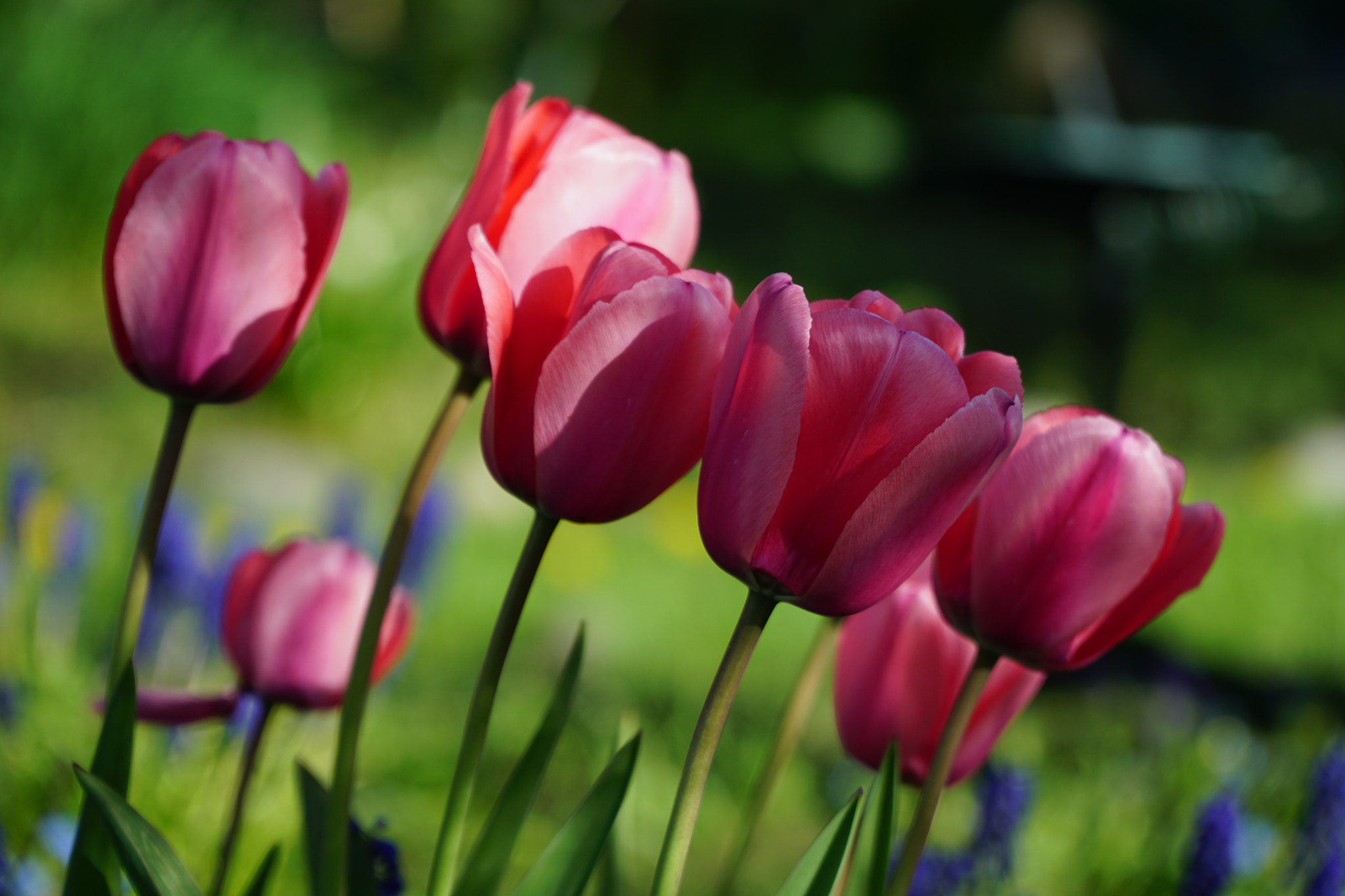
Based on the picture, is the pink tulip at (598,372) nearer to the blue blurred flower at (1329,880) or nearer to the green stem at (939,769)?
the green stem at (939,769)

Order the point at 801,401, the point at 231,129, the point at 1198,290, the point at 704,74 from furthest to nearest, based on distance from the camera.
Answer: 1. the point at 704,74
2. the point at 1198,290
3. the point at 231,129
4. the point at 801,401

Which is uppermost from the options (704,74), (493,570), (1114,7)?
(1114,7)

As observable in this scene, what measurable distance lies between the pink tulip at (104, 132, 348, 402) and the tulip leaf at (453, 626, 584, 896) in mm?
234

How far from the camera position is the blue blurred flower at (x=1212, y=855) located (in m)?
0.95

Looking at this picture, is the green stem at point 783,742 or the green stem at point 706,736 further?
the green stem at point 783,742

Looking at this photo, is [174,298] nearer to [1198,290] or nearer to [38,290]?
[38,290]

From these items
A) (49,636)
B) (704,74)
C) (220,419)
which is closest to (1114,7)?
(704,74)

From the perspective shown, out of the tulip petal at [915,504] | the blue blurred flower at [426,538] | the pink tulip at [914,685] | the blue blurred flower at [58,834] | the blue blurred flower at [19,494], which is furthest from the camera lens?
the blue blurred flower at [426,538]

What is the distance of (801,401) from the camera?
0.44 metres

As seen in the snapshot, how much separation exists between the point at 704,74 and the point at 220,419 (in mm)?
9656

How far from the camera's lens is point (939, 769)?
1.73 feet

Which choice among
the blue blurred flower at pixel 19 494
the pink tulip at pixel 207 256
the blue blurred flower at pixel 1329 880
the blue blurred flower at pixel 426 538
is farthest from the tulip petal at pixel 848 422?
the blue blurred flower at pixel 19 494

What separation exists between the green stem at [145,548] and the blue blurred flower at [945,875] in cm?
67

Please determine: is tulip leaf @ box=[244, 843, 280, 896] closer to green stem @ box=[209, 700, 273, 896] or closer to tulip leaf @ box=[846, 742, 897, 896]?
green stem @ box=[209, 700, 273, 896]
